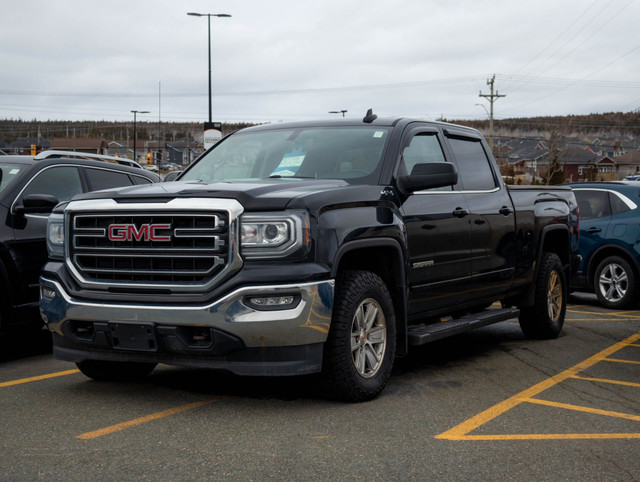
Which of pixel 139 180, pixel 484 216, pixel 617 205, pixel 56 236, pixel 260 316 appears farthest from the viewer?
pixel 617 205

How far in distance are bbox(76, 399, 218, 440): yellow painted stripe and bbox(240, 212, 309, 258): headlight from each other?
1.14 metres

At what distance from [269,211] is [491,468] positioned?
1.97 meters

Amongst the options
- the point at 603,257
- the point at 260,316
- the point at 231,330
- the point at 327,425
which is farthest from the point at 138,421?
the point at 603,257

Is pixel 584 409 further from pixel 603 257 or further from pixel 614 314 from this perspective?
pixel 603 257

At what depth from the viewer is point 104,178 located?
8703mm

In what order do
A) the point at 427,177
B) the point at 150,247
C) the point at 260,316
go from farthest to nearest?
the point at 427,177 < the point at 150,247 < the point at 260,316

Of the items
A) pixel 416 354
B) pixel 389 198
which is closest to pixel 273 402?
pixel 389 198

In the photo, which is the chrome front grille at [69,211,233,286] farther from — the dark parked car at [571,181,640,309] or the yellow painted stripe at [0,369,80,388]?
the dark parked car at [571,181,640,309]

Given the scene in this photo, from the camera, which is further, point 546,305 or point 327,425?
point 546,305

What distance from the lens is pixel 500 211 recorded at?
301 inches

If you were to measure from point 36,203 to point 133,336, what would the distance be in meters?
2.51

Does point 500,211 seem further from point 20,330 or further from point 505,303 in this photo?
point 20,330

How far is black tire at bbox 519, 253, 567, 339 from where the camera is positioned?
28.3ft

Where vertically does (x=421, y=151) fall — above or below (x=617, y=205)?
above
